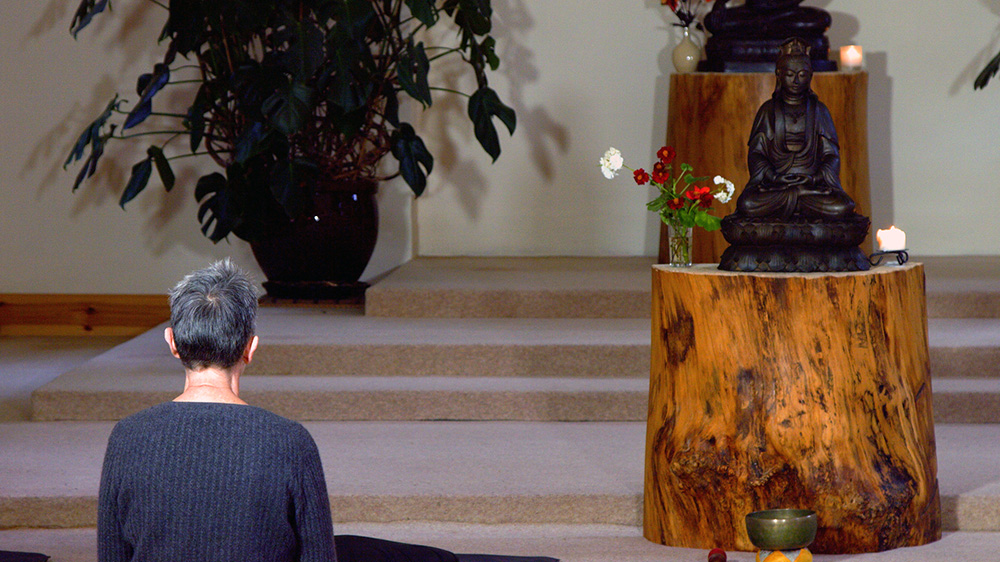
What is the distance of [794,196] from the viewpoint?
2697 mm

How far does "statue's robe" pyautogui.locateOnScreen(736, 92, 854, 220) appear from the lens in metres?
2.68

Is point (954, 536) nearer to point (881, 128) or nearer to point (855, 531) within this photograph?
point (855, 531)

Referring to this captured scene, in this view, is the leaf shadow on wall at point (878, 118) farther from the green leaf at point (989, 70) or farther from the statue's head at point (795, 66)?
the statue's head at point (795, 66)

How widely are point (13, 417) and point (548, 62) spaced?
3.04m

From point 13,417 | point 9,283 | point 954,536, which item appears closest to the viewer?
point 954,536

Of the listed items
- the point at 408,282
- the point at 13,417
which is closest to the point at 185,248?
the point at 408,282

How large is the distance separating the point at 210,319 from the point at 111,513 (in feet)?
0.99

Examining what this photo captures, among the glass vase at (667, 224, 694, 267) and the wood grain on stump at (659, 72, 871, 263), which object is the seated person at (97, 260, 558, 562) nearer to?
the glass vase at (667, 224, 694, 267)

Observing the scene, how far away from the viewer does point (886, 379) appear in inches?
99.0

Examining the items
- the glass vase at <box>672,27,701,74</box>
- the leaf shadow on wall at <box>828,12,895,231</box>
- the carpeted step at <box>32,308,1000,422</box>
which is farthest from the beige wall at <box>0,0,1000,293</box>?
the carpeted step at <box>32,308,1000,422</box>

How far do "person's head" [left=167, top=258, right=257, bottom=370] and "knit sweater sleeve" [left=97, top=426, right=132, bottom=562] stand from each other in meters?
0.15

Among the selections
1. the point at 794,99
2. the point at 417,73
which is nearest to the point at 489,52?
the point at 417,73

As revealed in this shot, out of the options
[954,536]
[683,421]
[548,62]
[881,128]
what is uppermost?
[548,62]

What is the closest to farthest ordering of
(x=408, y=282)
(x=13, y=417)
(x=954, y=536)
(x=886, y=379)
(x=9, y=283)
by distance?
(x=886, y=379), (x=954, y=536), (x=13, y=417), (x=408, y=282), (x=9, y=283)
